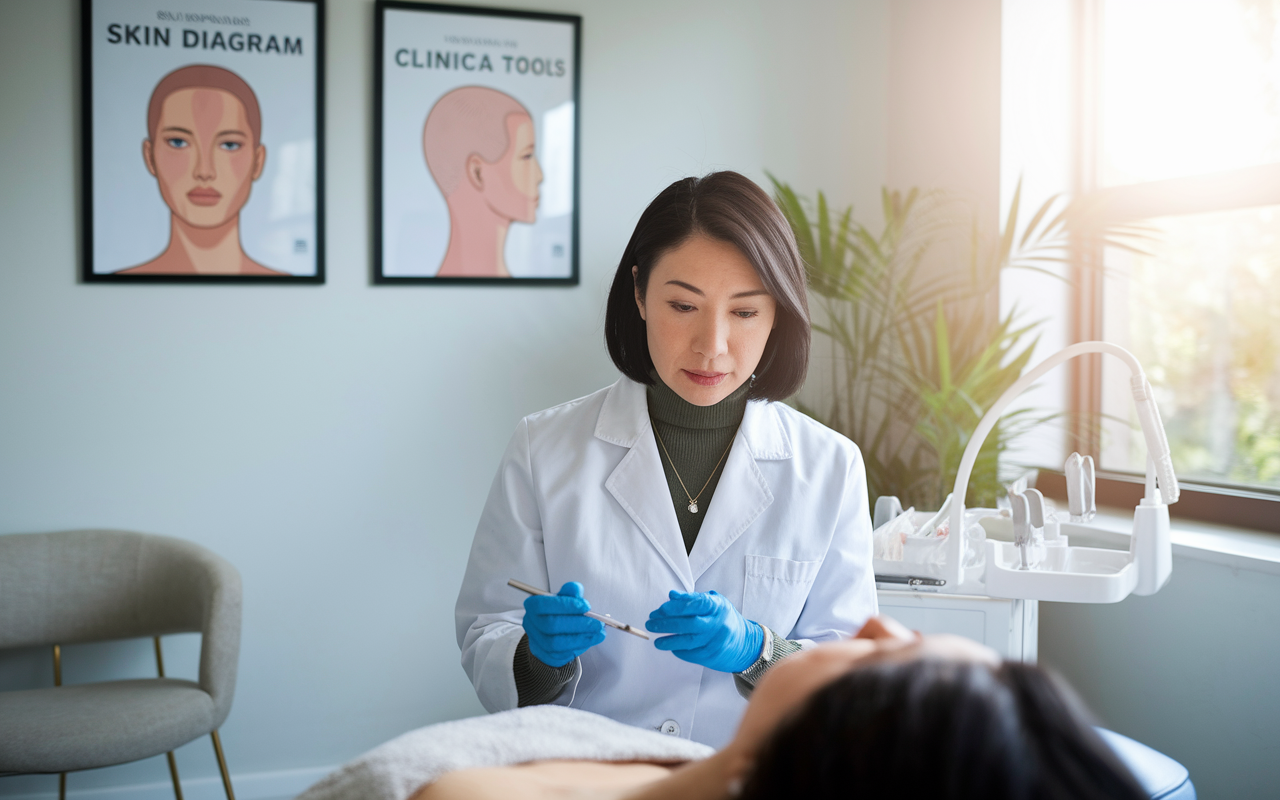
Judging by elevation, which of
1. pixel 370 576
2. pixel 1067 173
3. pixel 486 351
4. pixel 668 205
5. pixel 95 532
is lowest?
pixel 370 576

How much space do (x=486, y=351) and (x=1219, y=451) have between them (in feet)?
6.55

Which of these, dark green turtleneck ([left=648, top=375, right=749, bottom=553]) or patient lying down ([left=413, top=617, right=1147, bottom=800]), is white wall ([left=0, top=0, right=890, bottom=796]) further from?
patient lying down ([left=413, top=617, right=1147, bottom=800])

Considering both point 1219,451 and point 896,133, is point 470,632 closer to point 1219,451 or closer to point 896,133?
point 1219,451

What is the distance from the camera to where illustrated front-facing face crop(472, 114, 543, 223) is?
258cm

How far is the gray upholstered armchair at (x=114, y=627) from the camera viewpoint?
6.14 feet

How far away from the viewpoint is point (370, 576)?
258 cm

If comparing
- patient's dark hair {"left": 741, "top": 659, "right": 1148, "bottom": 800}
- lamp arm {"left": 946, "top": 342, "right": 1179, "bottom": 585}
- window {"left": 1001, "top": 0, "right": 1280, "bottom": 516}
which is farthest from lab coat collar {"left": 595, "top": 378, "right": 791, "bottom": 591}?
window {"left": 1001, "top": 0, "right": 1280, "bottom": 516}

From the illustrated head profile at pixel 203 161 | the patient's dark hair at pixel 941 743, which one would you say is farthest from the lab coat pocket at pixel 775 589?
the illustrated head profile at pixel 203 161

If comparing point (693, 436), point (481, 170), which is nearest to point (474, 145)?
point (481, 170)

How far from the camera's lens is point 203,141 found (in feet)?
7.83

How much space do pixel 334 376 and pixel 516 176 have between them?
785 mm

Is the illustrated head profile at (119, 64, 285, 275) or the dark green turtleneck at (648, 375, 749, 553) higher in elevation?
the illustrated head profile at (119, 64, 285, 275)

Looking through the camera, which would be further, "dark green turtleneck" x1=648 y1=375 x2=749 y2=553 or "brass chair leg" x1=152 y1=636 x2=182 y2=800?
"brass chair leg" x1=152 y1=636 x2=182 y2=800

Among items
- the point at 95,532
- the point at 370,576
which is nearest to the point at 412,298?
the point at 370,576
